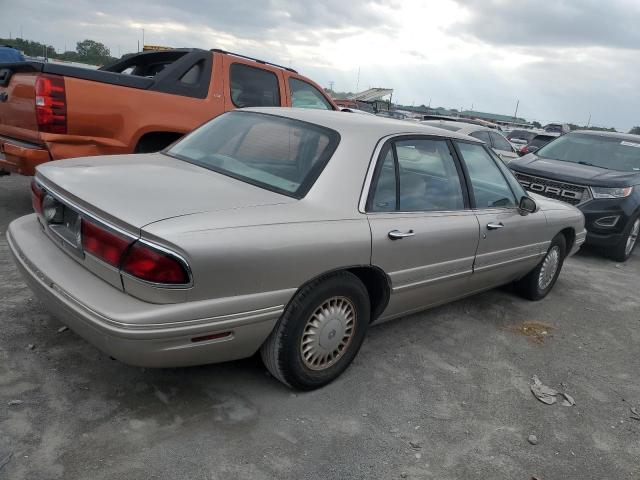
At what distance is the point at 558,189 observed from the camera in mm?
7355

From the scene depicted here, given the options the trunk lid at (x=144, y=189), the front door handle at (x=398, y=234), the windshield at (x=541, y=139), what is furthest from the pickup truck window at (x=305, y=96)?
the windshield at (x=541, y=139)

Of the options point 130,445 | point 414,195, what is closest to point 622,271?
point 414,195

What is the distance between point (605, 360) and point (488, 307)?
1.04 m

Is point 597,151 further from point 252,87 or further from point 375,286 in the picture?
point 375,286

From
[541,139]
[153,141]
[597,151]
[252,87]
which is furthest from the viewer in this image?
[541,139]

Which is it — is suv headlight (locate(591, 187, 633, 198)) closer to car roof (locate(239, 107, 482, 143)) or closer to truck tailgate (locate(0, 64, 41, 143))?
car roof (locate(239, 107, 482, 143))

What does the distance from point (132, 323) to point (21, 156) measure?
3314 millimetres

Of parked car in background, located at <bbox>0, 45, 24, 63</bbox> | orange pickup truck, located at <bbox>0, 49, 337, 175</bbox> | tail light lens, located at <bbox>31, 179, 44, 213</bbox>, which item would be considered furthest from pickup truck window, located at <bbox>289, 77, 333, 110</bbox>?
parked car in background, located at <bbox>0, 45, 24, 63</bbox>

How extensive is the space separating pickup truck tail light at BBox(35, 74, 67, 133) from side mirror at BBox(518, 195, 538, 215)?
12.9 feet

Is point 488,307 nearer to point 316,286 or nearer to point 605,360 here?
point 605,360

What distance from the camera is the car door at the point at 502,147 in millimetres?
11492

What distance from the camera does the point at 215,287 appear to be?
239cm

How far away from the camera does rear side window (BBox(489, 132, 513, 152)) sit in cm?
1154

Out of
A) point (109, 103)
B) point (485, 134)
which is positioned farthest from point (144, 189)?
point (485, 134)
